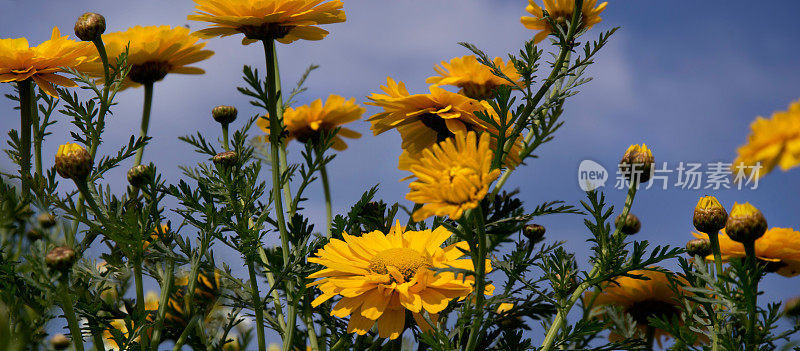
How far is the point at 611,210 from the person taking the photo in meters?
1.31

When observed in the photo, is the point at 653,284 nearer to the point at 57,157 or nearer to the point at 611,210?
the point at 611,210

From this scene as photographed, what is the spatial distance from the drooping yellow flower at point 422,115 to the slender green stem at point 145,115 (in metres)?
0.54

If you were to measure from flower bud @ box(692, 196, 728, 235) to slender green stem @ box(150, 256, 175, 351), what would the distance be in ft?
3.33

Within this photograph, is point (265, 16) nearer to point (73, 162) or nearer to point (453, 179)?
point (73, 162)

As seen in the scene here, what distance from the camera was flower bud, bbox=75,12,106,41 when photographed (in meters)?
1.51

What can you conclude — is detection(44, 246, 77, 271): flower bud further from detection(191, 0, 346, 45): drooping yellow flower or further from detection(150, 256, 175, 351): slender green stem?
detection(191, 0, 346, 45): drooping yellow flower

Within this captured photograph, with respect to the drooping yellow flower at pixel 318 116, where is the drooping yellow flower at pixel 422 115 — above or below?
below

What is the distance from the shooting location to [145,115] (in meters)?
1.67

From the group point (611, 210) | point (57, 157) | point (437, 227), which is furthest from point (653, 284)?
point (57, 157)

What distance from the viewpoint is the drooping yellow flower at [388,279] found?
1209 mm

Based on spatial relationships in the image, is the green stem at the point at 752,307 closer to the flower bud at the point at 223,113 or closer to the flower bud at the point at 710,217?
the flower bud at the point at 710,217

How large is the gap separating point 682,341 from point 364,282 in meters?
0.60

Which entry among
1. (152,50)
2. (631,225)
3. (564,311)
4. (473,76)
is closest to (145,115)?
(152,50)

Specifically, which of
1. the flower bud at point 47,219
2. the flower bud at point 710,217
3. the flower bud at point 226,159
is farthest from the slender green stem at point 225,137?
the flower bud at point 710,217
